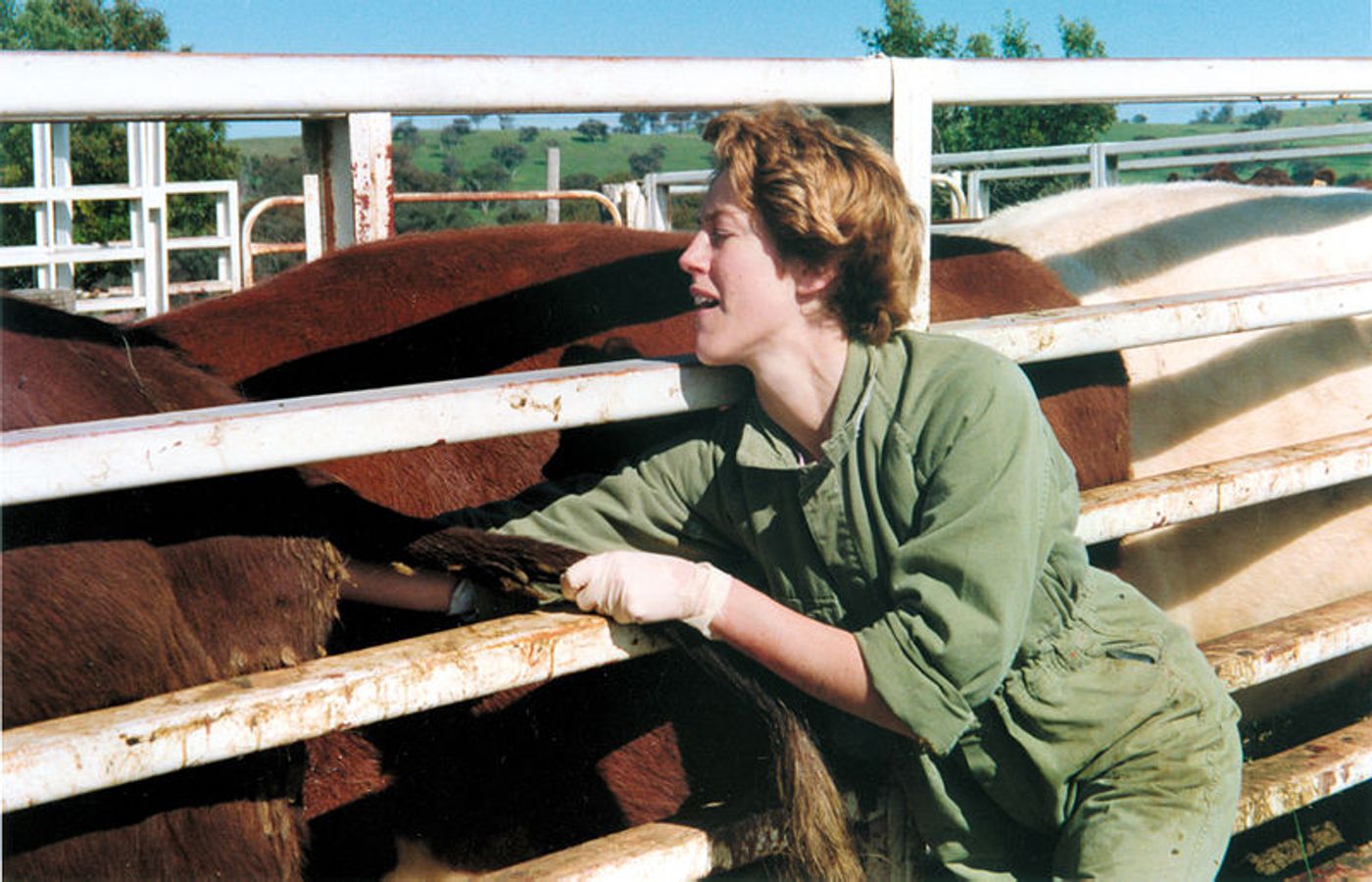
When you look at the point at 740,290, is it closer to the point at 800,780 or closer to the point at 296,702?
the point at 800,780

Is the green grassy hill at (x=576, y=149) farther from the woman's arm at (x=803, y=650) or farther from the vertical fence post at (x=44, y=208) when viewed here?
the woman's arm at (x=803, y=650)

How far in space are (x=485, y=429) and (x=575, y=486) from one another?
0.44 metres

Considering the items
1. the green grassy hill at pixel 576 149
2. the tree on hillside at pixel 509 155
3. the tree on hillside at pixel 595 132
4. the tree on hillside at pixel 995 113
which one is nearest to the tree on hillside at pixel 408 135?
the green grassy hill at pixel 576 149

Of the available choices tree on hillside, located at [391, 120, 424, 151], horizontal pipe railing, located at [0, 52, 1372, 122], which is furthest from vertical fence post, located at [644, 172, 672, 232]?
tree on hillside, located at [391, 120, 424, 151]

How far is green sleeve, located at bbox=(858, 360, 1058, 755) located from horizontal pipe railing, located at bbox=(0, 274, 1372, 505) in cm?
41

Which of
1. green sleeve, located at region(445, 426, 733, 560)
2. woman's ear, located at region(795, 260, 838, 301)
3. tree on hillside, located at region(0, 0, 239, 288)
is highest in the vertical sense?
tree on hillside, located at region(0, 0, 239, 288)

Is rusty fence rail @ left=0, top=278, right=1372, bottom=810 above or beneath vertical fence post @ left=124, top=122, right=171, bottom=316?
beneath

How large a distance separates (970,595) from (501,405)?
0.73 m

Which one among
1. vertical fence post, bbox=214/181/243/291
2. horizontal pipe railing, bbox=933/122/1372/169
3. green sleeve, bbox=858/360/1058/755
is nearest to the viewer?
green sleeve, bbox=858/360/1058/755

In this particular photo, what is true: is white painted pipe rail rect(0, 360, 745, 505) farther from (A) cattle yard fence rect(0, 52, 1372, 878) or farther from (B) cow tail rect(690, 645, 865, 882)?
(B) cow tail rect(690, 645, 865, 882)

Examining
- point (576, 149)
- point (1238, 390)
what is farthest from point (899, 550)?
point (576, 149)

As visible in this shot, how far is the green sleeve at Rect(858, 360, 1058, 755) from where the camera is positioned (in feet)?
6.58

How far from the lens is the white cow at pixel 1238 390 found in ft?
11.8

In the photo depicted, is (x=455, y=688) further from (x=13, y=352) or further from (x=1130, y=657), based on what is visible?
(x=1130, y=657)
